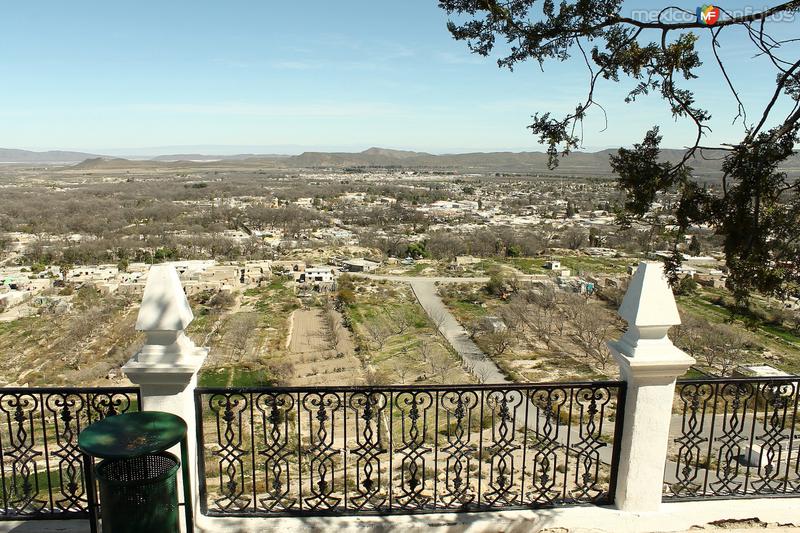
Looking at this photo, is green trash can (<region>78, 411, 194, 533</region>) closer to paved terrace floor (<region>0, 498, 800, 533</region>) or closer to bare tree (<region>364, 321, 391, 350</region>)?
paved terrace floor (<region>0, 498, 800, 533</region>)

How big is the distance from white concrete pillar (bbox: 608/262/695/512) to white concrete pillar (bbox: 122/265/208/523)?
8.74 ft

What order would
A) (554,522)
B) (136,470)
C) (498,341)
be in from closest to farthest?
1. (136,470)
2. (554,522)
3. (498,341)

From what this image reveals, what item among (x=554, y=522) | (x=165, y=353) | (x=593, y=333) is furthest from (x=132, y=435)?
(x=593, y=333)

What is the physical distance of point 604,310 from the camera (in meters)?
34.9

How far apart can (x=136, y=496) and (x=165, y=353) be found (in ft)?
2.65

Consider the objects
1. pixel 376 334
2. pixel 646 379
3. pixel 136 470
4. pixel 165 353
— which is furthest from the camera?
pixel 376 334

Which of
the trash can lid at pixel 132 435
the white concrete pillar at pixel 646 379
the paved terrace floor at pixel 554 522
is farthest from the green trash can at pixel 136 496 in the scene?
the white concrete pillar at pixel 646 379

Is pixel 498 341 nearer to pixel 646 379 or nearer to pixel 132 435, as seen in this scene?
pixel 646 379

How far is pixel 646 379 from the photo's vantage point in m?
3.74

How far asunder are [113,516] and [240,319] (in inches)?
1141

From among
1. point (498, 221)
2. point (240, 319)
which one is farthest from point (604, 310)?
point (498, 221)

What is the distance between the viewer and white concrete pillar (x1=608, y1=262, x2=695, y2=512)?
11.9 feet

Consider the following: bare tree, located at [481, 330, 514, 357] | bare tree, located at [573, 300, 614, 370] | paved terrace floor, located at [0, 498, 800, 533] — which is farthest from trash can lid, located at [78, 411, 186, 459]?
bare tree, located at [481, 330, 514, 357]

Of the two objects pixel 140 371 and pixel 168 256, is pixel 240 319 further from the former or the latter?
pixel 140 371
